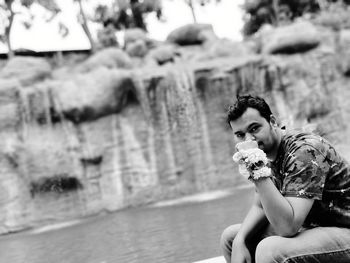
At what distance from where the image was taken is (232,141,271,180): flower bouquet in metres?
1.95

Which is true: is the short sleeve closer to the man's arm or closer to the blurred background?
the man's arm

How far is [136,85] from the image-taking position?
514 inches

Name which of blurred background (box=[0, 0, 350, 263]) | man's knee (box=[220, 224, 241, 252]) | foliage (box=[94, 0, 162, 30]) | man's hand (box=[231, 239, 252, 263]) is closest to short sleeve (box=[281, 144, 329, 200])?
man's hand (box=[231, 239, 252, 263])

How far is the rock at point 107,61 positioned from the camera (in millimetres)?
14797

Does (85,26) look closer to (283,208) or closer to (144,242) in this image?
(144,242)

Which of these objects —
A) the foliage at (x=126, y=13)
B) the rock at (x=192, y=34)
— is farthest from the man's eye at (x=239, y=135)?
the foliage at (x=126, y=13)

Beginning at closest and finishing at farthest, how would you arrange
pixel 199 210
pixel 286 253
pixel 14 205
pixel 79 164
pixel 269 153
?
pixel 286 253 < pixel 269 153 < pixel 199 210 < pixel 14 205 < pixel 79 164

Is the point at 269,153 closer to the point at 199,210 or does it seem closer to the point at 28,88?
the point at 199,210

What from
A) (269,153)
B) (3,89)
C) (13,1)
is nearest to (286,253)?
(269,153)

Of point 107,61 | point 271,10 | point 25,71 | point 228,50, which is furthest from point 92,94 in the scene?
point 271,10

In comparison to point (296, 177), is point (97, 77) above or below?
above

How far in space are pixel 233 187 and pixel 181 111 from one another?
2879 millimetres

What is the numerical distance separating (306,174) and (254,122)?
352 millimetres

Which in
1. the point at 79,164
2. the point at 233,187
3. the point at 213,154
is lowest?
the point at 233,187
